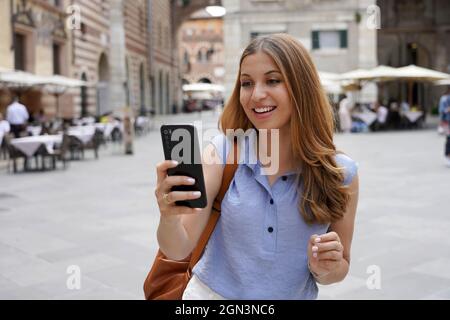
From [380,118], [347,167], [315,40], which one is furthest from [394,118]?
[347,167]

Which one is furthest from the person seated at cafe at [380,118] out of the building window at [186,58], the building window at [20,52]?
the building window at [186,58]

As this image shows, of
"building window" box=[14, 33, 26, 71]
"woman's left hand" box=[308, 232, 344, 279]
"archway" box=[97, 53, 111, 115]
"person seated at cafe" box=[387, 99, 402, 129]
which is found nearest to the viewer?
"woman's left hand" box=[308, 232, 344, 279]

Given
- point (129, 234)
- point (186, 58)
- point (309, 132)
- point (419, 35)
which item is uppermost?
point (186, 58)

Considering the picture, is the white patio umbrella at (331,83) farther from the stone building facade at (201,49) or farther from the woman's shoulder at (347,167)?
the stone building facade at (201,49)

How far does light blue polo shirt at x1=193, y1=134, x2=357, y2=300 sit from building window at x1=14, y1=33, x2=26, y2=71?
2039cm

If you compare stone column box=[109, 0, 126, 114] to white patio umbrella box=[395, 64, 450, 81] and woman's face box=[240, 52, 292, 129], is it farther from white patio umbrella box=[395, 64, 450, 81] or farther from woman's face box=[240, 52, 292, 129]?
woman's face box=[240, 52, 292, 129]

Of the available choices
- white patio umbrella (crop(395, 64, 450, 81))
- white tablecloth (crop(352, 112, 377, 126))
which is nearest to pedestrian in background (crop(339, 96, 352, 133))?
white tablecloth (crop(352, 112, 377, 126))

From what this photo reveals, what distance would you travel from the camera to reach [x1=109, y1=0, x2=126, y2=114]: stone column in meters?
30.5

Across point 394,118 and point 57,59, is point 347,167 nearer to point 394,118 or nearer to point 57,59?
point 57,59

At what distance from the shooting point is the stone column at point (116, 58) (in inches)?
1201

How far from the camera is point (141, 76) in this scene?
40.1 m

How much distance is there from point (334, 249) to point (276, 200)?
→ 0.23m

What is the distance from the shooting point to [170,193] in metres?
1.58
